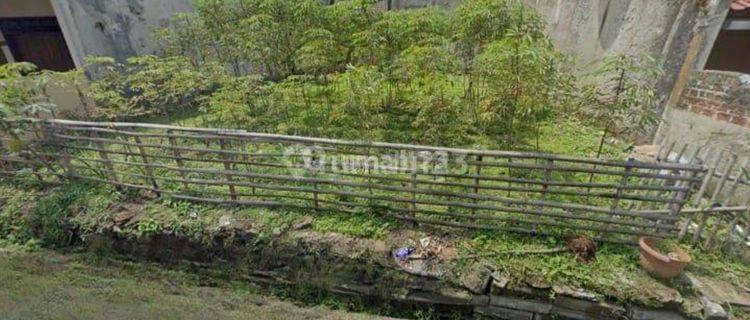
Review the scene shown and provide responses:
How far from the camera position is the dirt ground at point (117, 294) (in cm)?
316

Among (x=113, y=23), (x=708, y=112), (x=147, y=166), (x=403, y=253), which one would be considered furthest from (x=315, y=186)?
(x=113, y=23)

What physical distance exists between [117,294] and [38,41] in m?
7.31

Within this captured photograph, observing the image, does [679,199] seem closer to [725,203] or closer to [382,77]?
[725,203]

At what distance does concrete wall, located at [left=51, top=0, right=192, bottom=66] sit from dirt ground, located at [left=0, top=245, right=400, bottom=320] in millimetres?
4212

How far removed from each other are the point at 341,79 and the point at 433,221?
255 cm

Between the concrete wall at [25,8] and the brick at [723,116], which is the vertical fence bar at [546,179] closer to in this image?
the brick at [723,116]

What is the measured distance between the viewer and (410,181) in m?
3.42

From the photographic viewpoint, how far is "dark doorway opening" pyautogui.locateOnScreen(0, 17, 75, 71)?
7168mm

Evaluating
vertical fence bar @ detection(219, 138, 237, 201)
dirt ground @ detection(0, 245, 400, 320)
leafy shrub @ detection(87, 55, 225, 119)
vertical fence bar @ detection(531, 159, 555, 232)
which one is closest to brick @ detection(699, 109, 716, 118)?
vertical fence bar @ detection(531, 159, 555, 232)

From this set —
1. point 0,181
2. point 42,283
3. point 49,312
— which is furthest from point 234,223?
point 0,181

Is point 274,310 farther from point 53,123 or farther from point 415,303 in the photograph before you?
point 53,123

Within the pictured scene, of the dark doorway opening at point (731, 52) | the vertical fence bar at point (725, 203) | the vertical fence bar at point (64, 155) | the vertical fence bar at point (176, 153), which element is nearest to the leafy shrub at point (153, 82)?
the vertical fence bar at point (64, 155)

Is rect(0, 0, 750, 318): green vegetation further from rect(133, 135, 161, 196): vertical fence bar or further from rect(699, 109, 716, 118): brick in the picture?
rect(699, 109, 716, 118): brick

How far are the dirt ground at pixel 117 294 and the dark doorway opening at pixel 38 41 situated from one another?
18.3 ft
